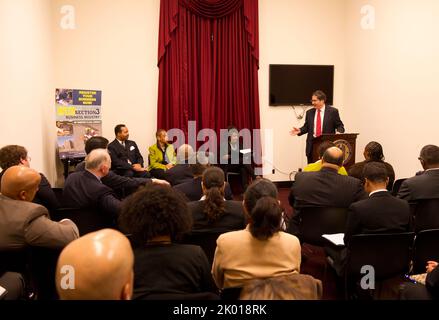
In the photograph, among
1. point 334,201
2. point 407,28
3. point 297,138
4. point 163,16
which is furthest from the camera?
point 297,138

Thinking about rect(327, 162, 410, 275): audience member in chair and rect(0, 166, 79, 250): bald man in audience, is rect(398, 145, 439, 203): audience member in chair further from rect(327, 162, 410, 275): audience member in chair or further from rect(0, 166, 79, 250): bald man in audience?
rect(0, 166, 79, 250): bald man in audience

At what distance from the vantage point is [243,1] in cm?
720

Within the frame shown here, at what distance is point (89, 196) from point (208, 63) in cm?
452

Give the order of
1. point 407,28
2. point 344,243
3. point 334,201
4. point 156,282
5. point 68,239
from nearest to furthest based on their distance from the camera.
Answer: point 156,282 < point 68,239 < point 344,243 < point 334,201 < point 407,28

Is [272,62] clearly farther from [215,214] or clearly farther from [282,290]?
[282,290]

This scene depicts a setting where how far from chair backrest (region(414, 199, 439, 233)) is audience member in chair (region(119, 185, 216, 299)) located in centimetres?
220

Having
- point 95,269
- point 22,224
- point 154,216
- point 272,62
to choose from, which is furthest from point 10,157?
point 272,62

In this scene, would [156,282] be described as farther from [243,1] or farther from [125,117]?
[243,1]

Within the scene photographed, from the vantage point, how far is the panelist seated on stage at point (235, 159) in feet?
22.9

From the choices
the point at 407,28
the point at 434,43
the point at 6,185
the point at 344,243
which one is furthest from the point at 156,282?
the point at 407,28

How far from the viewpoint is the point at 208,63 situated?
7227mm

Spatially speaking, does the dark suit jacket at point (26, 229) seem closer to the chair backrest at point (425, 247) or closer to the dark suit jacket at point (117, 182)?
the dark suit jacket at point (117, 182)

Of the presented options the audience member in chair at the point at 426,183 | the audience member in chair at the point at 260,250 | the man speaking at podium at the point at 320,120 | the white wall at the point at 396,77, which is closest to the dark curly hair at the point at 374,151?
the audience member in chair at the point at 426,183

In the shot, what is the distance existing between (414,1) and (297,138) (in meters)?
3.01
